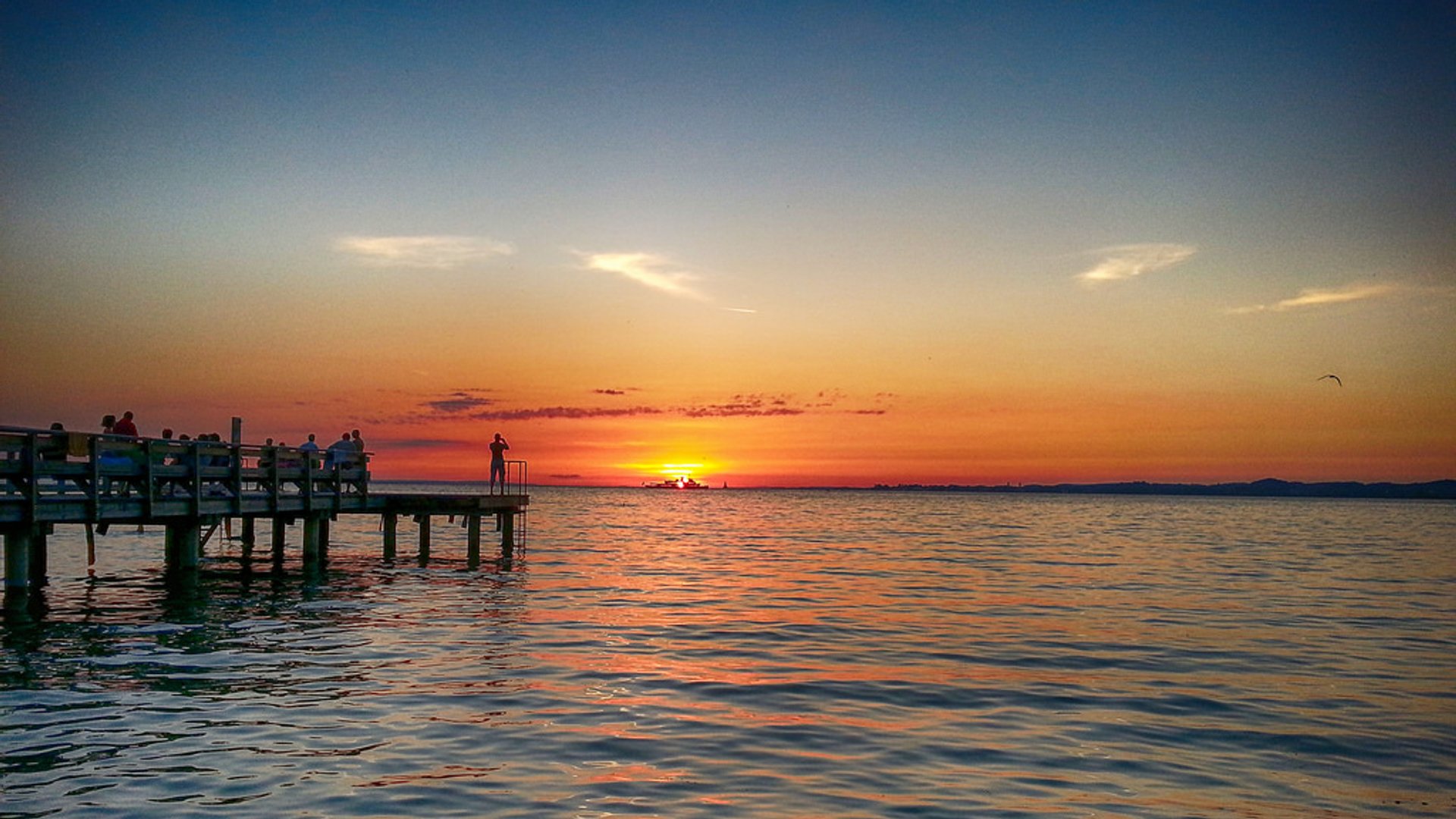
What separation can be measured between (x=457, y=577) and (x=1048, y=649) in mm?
17466

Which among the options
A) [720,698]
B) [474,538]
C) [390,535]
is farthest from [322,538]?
[720,698]

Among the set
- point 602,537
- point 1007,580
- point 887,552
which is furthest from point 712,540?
point 1007,580

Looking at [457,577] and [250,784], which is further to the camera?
[457,577]

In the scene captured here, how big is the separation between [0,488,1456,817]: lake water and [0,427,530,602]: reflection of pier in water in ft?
5.41

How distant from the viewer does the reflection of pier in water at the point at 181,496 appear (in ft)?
67.4

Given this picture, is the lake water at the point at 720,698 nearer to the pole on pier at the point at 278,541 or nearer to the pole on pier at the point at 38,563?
the pole on pier at the point at 38,563

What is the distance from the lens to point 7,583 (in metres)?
21.8

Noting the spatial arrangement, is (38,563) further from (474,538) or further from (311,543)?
(474,538)

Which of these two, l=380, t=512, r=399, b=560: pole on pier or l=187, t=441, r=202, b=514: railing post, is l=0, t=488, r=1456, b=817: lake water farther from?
l=380, t=512, r=399, b=560: pole on pier

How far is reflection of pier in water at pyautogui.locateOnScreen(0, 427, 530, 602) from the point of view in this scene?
809 inches

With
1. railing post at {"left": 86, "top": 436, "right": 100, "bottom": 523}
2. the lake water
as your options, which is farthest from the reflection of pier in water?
the lake water

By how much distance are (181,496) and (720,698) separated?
16519 mm

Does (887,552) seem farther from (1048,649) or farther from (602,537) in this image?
(1048,649)

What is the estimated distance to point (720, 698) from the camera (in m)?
14.0
